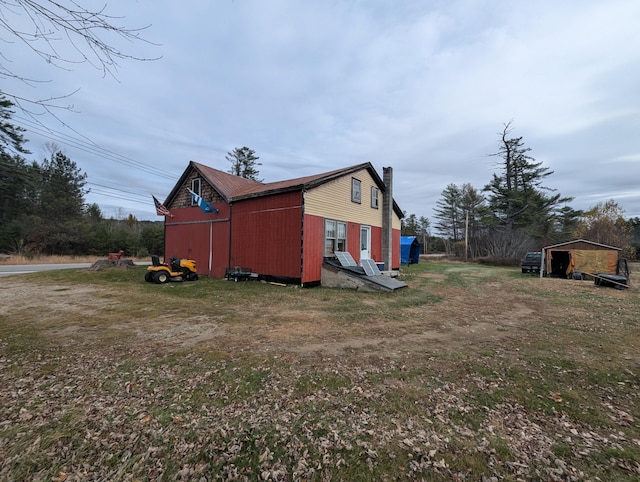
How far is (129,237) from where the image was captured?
31391 mm

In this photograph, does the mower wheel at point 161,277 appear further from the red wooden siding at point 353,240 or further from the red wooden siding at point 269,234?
the red wooden siding at point 353,240

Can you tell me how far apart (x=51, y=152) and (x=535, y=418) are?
40.9 metres

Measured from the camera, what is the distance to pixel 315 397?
3.24 m

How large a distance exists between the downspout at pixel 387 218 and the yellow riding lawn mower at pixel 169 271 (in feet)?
35.0

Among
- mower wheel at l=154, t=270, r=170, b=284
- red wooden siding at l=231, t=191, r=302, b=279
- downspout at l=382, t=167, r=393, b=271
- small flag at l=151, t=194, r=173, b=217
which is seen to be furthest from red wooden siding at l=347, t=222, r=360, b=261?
small flag at l=151, t=194, r=173, b=217

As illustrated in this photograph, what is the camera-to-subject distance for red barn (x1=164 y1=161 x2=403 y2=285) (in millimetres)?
12094

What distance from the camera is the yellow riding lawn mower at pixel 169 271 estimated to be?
12102 mm

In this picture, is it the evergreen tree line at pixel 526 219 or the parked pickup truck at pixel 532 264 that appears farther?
the evergreen tree line at pixel 526 219

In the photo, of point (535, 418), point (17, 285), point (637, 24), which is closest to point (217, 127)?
point (17, 285)

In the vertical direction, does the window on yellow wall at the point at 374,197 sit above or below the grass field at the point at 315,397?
above

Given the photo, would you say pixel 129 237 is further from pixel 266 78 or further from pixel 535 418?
pixel 535 418

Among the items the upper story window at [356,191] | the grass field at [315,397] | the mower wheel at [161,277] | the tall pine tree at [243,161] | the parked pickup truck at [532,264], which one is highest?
the tall pine tree at [243,161]

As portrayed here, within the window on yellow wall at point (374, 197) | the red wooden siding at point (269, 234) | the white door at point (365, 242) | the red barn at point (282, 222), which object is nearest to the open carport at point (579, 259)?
the red barn at point (282, 222)

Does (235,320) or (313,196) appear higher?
(313,196)
